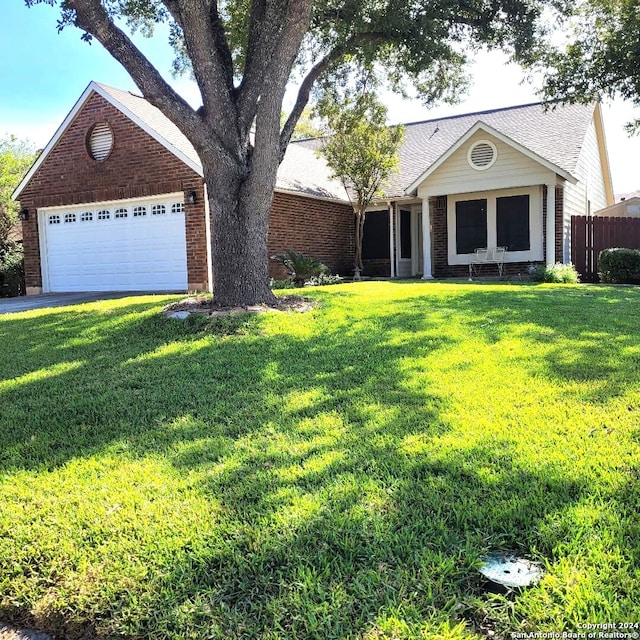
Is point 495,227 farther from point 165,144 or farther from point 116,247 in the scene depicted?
point 116,247

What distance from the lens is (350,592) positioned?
7.27ft

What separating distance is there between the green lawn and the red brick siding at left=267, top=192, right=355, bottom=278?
10160 mm

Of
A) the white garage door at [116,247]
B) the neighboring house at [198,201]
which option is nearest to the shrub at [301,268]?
the neighboring house at [198,201]

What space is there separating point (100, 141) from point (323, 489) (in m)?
15.3

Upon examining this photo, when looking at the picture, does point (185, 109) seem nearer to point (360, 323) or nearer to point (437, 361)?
point (360, 323)

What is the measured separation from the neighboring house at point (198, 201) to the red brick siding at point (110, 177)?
0.03 meters

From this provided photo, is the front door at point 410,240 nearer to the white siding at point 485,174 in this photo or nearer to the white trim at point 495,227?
the white trim at point 495,227

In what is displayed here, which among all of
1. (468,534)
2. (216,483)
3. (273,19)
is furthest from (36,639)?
(273,19)

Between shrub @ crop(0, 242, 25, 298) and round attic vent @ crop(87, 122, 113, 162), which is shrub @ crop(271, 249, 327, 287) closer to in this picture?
round attic vent @ crop(87, 122, 113, 162)

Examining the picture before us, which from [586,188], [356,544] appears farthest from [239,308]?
[586,188]

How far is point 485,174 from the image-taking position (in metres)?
15.1

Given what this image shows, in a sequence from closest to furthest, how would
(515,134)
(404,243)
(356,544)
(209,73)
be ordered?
1. (356,544)
2. (209,73)
3. (515,134)
4. (404,243)

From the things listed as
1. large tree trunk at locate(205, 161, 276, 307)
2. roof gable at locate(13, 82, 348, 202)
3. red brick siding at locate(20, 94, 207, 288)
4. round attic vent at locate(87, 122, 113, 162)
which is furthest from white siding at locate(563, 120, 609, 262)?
round attic vent at locate(87, 122, 113, 162)

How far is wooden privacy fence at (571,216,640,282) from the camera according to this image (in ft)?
50.7
